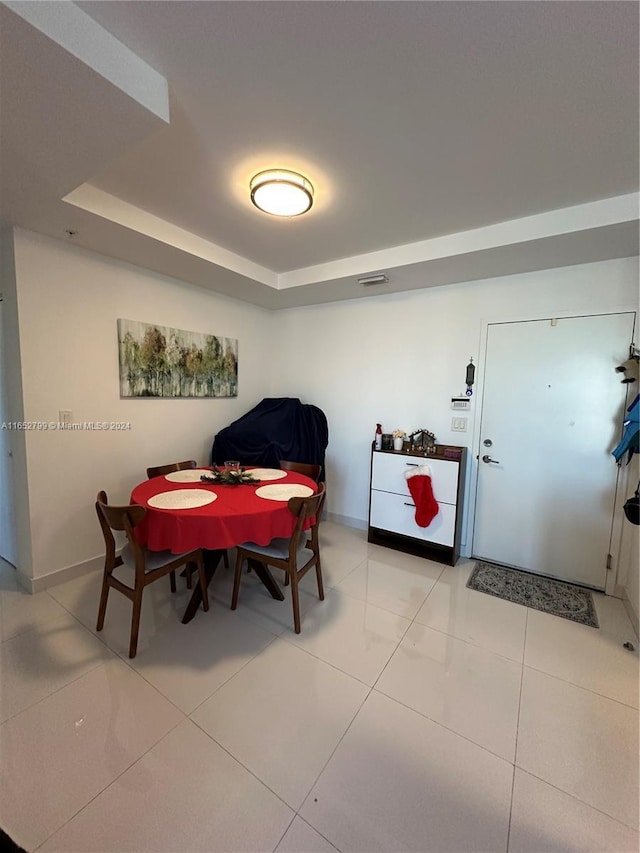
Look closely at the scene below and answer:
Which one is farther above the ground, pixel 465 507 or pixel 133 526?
pixel 133 526

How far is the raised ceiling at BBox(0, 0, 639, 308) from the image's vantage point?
43.4 inches

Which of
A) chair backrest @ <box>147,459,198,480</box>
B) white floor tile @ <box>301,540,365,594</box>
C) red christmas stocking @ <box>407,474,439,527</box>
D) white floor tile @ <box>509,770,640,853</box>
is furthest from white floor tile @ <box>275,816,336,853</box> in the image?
chair backrest @ <box>147,459,198,480</box>

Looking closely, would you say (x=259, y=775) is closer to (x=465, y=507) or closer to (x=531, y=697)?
(x=531, y=697)

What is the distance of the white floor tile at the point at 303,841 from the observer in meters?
1.11

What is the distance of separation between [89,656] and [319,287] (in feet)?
10.8

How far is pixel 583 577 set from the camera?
2.69 meters

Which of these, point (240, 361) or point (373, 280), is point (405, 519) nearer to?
point (373, 280)

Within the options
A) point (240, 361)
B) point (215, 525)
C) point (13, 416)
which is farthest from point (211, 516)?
point (240, 361)

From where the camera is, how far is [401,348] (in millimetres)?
3406

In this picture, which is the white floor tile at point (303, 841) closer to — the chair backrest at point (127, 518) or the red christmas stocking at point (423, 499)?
the chair backrest at point (127, 518)

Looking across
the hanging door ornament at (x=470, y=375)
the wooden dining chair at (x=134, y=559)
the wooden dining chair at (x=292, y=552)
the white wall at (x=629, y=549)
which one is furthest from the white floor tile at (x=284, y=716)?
the hanging door ornament at (x=470, y=375)

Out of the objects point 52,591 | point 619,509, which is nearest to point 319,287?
point 619,509

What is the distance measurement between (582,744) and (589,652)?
2.29 feet

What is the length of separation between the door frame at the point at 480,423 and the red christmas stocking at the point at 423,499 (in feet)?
1.44
